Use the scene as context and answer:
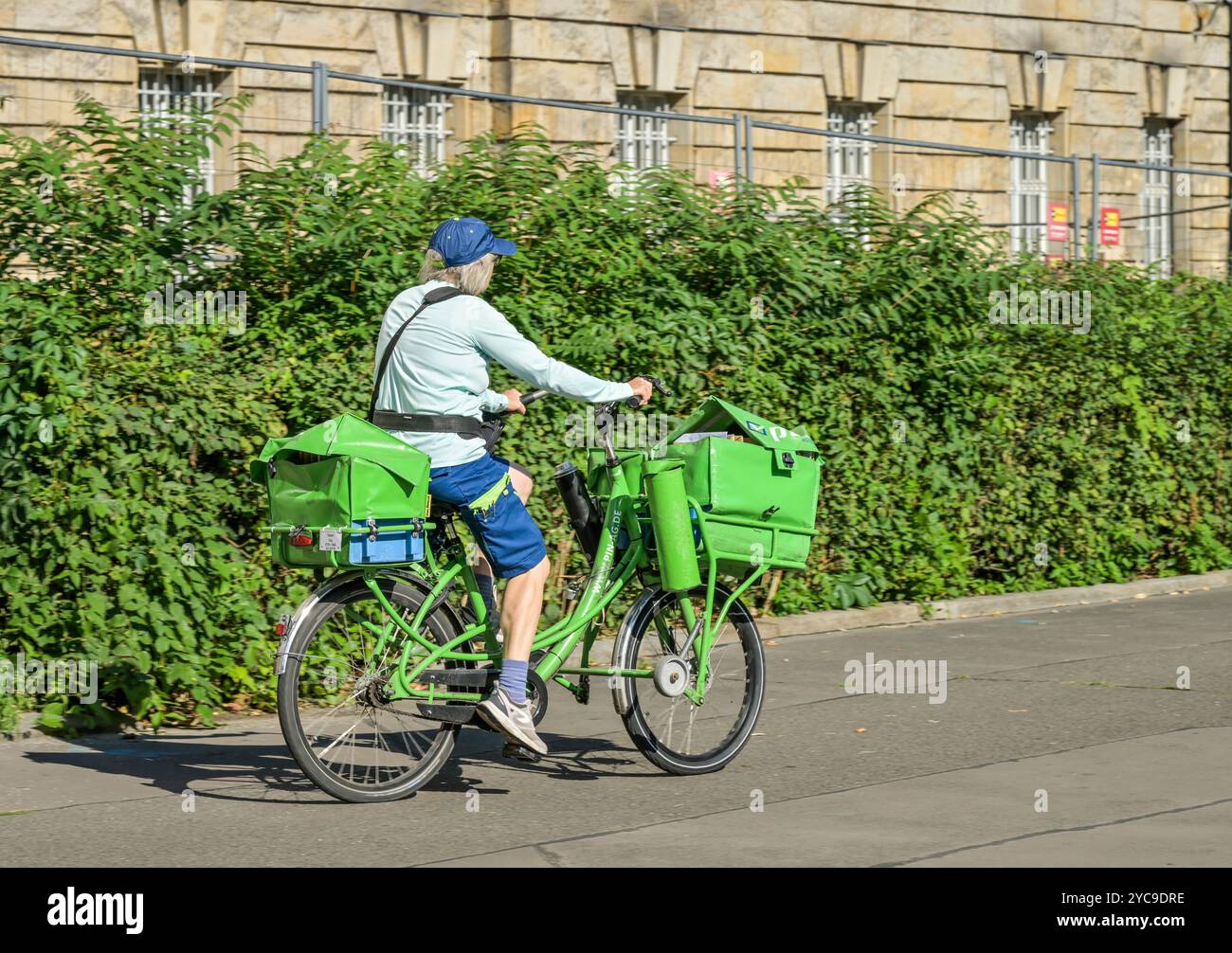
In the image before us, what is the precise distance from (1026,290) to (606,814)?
23.6ft

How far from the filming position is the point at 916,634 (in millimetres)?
11258

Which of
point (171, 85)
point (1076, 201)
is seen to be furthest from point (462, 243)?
point (171, 85)

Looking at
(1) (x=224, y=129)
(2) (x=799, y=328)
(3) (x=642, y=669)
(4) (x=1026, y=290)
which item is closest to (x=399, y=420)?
(3) (x=642, y=669)

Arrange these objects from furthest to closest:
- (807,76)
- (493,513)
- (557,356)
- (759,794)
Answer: (807,76), (557,356), (493,513), (759,794)

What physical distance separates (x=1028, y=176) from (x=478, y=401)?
23.1m

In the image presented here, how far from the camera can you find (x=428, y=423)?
6789mm

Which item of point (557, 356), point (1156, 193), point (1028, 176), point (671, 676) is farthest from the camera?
point (1156, 193)

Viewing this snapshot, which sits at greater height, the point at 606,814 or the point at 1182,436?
the point at 1182,436

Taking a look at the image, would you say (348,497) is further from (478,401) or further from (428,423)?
(478,401)

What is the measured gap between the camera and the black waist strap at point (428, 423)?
679 centimetres

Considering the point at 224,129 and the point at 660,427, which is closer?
the point at 224,129

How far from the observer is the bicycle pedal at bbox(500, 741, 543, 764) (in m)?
6.88

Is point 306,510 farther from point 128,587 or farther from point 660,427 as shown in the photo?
point 660,427

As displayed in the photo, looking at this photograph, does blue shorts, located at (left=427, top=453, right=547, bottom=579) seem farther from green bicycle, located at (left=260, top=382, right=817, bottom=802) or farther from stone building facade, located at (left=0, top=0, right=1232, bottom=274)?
stone building facade, located at (left=0, top=0, right=1232, bottom=274)
